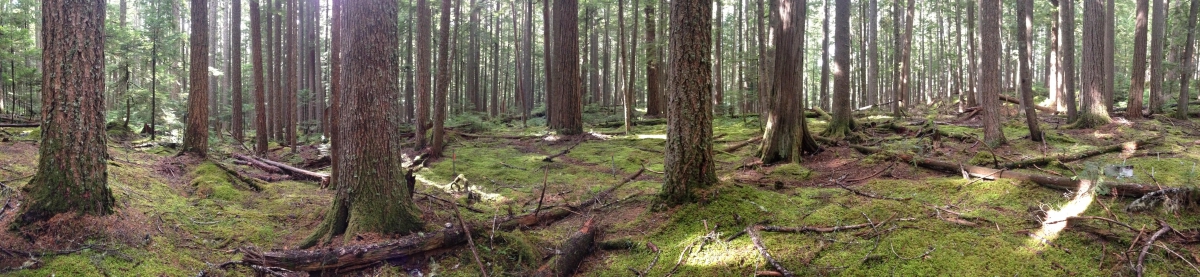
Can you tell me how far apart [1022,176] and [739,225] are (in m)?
3.09

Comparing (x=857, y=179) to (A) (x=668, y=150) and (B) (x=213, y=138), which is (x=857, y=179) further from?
(B) (x=213, y=138)

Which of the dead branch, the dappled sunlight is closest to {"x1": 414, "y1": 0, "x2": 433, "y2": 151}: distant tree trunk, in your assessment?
the dappled sunlight

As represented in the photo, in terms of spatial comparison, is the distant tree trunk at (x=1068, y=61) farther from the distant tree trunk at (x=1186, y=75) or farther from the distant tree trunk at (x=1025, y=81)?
the distant tree trunk at (x=1025, y=81)

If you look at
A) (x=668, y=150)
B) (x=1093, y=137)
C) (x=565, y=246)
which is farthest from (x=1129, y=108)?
(x=565, y=246)

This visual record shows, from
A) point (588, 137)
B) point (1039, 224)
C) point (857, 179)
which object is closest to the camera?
point (1039, 224)

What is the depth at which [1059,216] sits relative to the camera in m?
4.45

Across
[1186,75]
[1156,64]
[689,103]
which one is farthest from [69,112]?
[1156,64]

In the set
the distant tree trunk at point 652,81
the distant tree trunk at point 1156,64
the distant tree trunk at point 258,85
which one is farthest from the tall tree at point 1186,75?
the distant tree trunk at point 258,85

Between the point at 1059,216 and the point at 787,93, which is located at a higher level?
the point at 787,93

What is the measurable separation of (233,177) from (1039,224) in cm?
1082

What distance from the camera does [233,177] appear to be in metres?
9.14

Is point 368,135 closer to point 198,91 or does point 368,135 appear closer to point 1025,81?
point 198,91

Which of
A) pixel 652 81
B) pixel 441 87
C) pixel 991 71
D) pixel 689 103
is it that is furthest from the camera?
pixel 652 81

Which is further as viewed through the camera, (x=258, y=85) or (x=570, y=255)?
(x=258, y=85)
